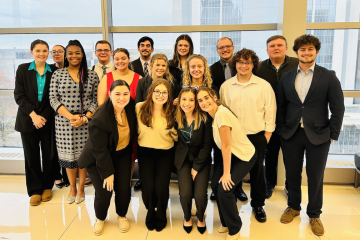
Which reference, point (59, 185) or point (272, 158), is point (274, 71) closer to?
point (272, 158)

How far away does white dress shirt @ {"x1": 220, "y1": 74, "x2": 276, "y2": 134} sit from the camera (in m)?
2.40

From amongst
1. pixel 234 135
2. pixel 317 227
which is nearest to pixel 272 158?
pixel 317 227

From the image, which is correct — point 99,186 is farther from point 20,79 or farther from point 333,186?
point 333,186

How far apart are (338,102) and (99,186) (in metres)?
2.19

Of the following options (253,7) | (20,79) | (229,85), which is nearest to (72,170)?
(20,79)

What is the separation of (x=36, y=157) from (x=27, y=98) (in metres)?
0.67

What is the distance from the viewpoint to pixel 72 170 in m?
2.88

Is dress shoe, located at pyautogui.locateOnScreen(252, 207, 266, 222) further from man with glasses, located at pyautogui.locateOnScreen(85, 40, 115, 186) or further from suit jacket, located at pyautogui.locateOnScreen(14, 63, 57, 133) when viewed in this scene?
suit jacket, located at pyautogui.locateOnScreen(14, 63, 57, 133)

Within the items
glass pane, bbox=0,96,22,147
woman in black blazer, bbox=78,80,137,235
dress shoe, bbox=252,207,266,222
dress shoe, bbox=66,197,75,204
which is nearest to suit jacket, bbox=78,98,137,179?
woman in black blazer, bbox=78,80,137,235

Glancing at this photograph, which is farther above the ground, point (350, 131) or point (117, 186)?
point (350, 131)

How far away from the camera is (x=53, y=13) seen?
3.56 m

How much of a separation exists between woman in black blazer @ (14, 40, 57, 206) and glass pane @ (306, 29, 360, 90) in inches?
125

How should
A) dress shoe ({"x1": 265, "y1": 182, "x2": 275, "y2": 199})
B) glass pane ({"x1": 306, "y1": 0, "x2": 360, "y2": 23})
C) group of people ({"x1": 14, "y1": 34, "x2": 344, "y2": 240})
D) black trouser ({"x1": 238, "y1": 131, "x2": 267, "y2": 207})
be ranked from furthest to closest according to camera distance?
glass pane ({"x1": 306, "y1": 0, "x2": 360, "y2": 23}) → dress shoe ({"x1": 265, "y1": 182, "x2": 275, "y2": 199}) → black trouser ({"x1": 238, "y1": 131, "x2": 267, "y2": 207}) → group of people ({"x1": 14, "y1": 34, "x2": 344, "y2": 240})

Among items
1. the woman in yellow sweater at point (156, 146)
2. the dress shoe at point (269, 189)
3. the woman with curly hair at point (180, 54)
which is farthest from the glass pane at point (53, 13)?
the dress shoe at point (269, 189)
